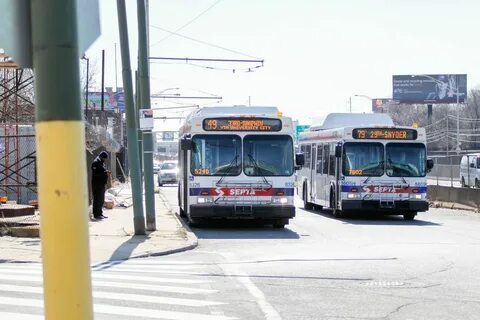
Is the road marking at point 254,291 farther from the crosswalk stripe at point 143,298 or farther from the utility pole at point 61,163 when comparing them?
the utility pole at point 61,163

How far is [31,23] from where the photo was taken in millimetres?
3105


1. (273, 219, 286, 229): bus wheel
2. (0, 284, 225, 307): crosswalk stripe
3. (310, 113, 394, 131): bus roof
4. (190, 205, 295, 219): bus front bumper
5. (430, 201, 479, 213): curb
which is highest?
(310, 113, 394, 131): bus roof

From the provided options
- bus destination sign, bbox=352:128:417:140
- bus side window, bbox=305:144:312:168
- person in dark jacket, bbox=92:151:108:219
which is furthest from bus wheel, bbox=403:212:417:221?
person in dark jacket, bbox=92:151:108:219

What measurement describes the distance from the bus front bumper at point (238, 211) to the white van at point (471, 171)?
24787mm

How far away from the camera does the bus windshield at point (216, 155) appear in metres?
17.7

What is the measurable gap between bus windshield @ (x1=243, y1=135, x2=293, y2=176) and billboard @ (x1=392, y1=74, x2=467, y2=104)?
74319 millimetres

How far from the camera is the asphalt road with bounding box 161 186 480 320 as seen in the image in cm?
785

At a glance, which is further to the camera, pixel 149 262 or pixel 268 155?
pixel 268 155

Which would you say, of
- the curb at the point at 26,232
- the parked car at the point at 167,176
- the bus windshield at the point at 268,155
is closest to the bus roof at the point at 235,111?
the bus windshield at the point at 268,155

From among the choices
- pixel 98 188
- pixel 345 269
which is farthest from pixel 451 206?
pixel 345 269

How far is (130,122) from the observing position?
15.6m

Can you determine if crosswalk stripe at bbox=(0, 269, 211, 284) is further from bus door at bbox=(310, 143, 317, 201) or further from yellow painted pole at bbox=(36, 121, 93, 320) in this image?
bus door at bbox=(310, 143, 317, 201)

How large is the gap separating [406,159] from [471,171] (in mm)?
21484

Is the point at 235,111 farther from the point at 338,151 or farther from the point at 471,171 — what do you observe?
the point at 471,171
